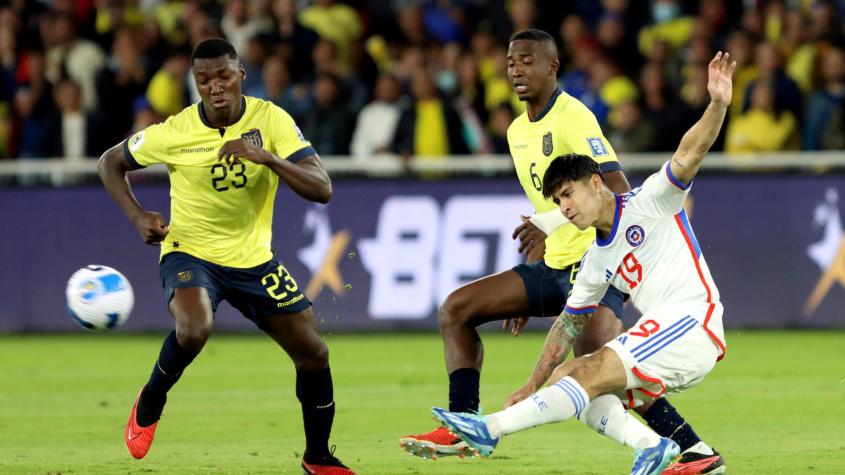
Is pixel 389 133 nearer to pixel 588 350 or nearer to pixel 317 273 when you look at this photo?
pixel 317 273

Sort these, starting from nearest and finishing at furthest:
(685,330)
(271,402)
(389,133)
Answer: (685,330), (271,402), (389,133)

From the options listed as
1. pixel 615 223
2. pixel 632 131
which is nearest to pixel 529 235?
pixel 615 223

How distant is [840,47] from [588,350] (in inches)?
378

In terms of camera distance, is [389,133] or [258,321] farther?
[389,133]

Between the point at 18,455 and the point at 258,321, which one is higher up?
the point at 258,321

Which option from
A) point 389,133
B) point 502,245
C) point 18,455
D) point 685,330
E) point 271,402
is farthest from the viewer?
point 389,133

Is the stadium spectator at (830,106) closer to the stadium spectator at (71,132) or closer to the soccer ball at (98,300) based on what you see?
the stadium spectator at (71,132)

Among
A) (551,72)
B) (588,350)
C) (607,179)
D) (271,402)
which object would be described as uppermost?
(551,72)

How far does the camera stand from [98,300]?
905cm

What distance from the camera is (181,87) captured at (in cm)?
1850

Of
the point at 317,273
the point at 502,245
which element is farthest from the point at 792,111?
the point at 317,273

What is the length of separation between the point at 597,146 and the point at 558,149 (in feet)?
0.75

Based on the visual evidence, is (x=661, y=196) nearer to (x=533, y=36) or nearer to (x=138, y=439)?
(x=533, y=36)

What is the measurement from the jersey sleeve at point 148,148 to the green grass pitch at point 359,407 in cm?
174
